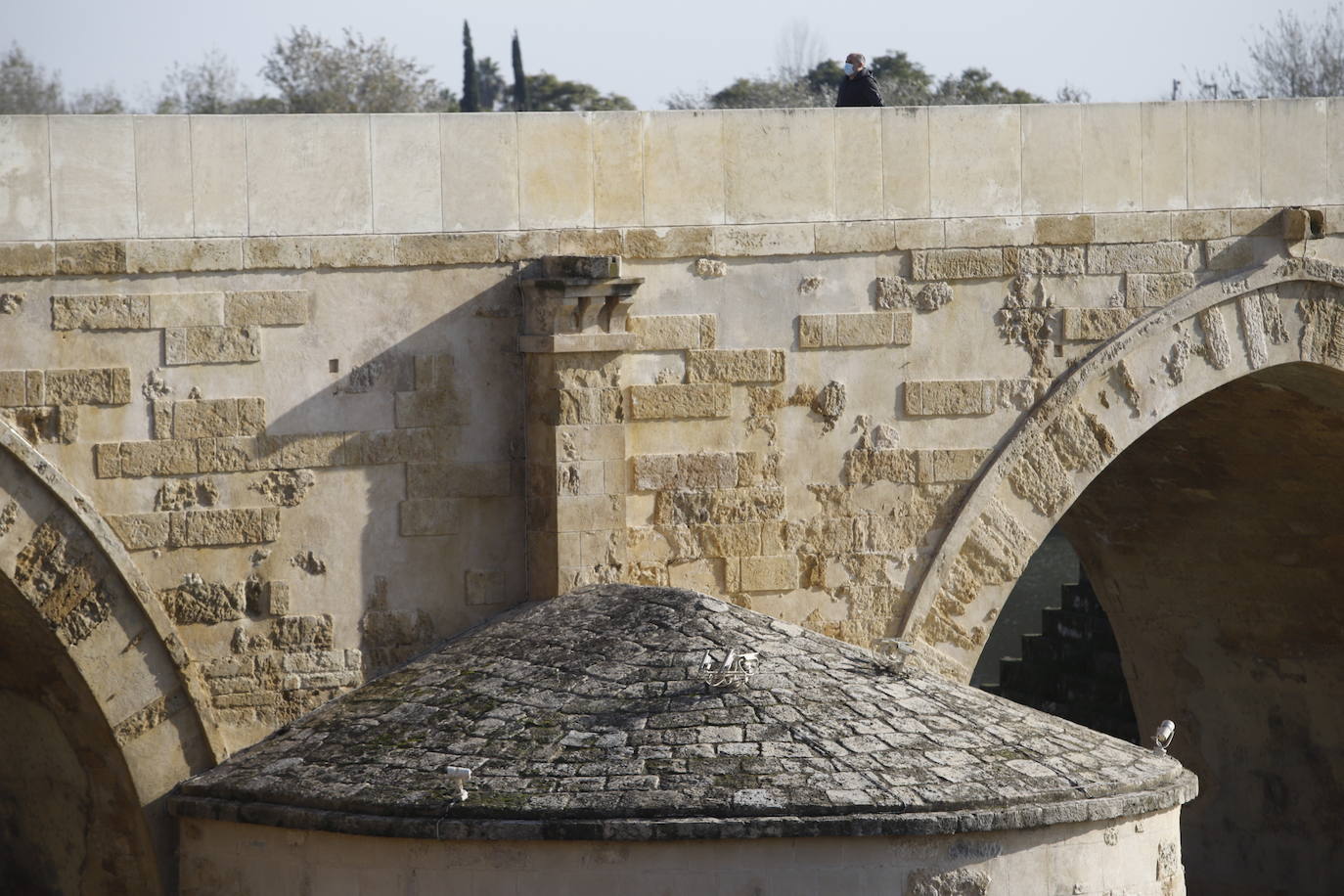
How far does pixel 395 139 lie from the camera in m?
8.28

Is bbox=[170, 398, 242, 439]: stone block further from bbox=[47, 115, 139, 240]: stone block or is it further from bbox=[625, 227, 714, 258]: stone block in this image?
bbox=[625, 227, 714, 258]: stone block

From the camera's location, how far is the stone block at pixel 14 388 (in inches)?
303

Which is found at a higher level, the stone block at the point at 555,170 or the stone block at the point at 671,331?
the stone block at the point at 555,170

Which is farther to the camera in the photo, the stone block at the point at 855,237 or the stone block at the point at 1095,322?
the stone block at the point at 1095,322

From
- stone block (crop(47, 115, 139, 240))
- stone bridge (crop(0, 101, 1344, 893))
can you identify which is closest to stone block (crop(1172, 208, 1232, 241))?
stone bridge (crop(0, 101, 1344, 893))

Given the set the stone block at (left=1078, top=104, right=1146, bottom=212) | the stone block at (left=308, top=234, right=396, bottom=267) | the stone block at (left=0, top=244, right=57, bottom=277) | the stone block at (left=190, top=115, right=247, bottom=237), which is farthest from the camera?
the stone block at (left=1078, top=104, right=1146, bottom=212)

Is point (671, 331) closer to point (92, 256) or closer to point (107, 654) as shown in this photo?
point (92, 256)

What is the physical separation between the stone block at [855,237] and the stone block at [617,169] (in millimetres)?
900

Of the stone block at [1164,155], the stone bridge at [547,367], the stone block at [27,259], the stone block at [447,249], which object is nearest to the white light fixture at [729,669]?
the stone bridge at [547,367]

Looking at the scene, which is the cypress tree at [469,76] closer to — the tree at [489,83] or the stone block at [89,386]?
the tree at [489,83]

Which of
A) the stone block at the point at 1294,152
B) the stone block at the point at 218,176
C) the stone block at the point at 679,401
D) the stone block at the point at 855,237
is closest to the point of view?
the stone block at the point at 218,176

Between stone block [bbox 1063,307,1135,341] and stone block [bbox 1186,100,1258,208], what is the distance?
731mm

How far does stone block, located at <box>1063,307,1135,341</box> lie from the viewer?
9266mm

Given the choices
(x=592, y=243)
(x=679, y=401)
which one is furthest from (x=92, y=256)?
(x=679, y=401)
